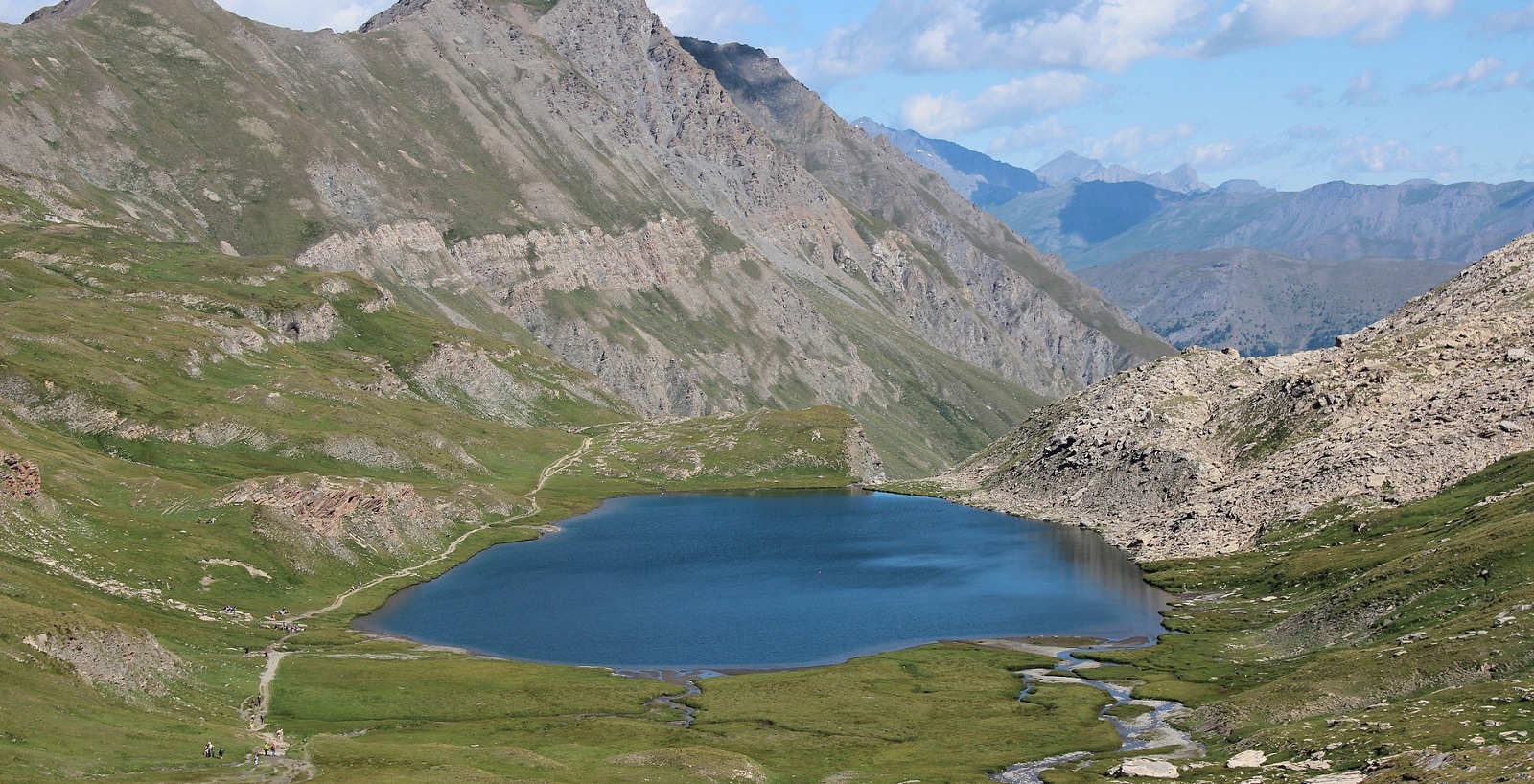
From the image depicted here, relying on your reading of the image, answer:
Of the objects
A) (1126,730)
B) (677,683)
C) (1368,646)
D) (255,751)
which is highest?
(1368,646)

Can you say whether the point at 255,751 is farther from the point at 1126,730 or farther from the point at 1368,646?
the point at 1368,646

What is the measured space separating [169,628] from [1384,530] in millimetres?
138339

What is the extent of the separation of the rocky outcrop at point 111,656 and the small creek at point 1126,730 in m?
66.8

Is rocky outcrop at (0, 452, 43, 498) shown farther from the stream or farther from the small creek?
the small creek

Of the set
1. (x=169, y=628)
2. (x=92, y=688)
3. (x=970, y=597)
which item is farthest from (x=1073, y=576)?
(x=92, y=688)

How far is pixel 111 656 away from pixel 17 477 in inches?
2187

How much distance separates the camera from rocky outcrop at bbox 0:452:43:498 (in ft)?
503

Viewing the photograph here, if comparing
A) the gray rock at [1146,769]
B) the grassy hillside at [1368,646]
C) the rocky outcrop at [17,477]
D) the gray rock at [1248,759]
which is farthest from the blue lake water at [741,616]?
the gray rock at [1248,759]

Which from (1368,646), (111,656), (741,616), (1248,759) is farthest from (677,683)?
(1368,646)

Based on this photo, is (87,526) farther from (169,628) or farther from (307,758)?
(307,758)

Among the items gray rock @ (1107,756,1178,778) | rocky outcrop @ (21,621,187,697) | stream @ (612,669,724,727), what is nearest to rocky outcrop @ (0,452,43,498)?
rocky outcrop @ (21,621,187,697)

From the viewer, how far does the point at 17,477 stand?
15512 cm

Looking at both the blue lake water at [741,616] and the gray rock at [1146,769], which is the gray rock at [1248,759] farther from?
the blue lake water at [741,616]

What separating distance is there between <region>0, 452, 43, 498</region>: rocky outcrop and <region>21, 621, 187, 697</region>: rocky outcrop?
157ft
